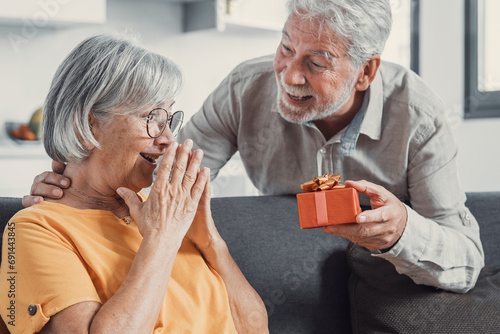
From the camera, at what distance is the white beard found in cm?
164

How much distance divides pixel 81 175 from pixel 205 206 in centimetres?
29

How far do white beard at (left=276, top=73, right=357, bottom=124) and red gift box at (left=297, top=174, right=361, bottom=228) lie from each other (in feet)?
1.56

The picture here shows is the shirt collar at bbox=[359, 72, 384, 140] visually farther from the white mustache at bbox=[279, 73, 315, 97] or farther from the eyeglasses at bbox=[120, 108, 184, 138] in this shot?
the eyeglasses at bbox=[120, 108, 184, 138]

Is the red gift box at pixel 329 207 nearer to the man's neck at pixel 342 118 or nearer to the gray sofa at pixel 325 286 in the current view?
the gray sofa at pixel 325 286

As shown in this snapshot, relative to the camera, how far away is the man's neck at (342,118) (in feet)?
5.84

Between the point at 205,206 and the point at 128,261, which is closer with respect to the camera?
the point at 128,261

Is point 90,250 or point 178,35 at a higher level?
point 178,35

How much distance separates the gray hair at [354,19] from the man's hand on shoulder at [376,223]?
0.48 m

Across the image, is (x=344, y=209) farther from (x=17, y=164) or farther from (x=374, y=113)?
(x=17, y=164)

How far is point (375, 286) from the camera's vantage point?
5.17 ft

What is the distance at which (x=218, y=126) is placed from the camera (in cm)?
194

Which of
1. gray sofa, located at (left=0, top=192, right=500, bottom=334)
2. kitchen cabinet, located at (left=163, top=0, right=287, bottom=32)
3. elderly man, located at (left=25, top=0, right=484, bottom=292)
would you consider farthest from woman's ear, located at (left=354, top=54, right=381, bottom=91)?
kitchen cabinet, located at (left=163, top=0, right=287, bottom=32)

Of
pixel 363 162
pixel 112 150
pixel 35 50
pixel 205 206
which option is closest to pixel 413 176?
pixel 363 162

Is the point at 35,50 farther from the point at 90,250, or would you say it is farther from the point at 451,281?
the point at 451,281
